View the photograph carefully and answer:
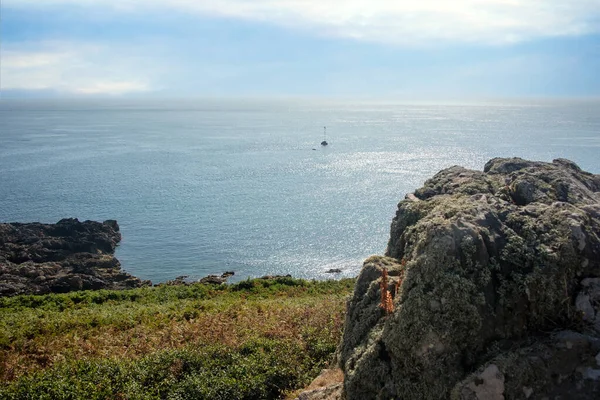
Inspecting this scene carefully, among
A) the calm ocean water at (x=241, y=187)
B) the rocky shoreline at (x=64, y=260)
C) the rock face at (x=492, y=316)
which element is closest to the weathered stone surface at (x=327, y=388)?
the rock face at (x=492, y=316)

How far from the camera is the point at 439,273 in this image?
27.8 feet

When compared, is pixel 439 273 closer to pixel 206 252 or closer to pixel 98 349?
pixel 98 349

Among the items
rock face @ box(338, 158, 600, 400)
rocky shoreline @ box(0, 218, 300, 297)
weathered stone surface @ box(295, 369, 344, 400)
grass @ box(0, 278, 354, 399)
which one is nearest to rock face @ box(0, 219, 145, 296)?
rocky shoreline @ box(0, 218, 300, 297)

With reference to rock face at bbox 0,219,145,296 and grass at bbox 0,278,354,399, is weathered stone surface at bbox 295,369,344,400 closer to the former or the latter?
grass at bbox 0,278,354,399

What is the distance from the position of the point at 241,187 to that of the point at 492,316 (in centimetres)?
7954

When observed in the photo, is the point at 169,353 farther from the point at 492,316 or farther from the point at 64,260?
the point at 64,260

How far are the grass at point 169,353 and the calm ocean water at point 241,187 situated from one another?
30.5m

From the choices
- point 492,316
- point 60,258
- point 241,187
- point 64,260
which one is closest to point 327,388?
point 492,316

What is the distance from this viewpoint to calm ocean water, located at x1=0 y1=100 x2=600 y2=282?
5656 centimetres

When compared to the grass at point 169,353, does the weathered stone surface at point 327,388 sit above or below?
above

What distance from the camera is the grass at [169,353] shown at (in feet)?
38.9

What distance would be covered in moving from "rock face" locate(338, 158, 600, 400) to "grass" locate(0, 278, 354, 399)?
13.0 ft

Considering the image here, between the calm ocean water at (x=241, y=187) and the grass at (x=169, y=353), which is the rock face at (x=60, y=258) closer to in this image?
the calm ocean water at (x=241, y=187)

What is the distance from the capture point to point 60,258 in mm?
52500
